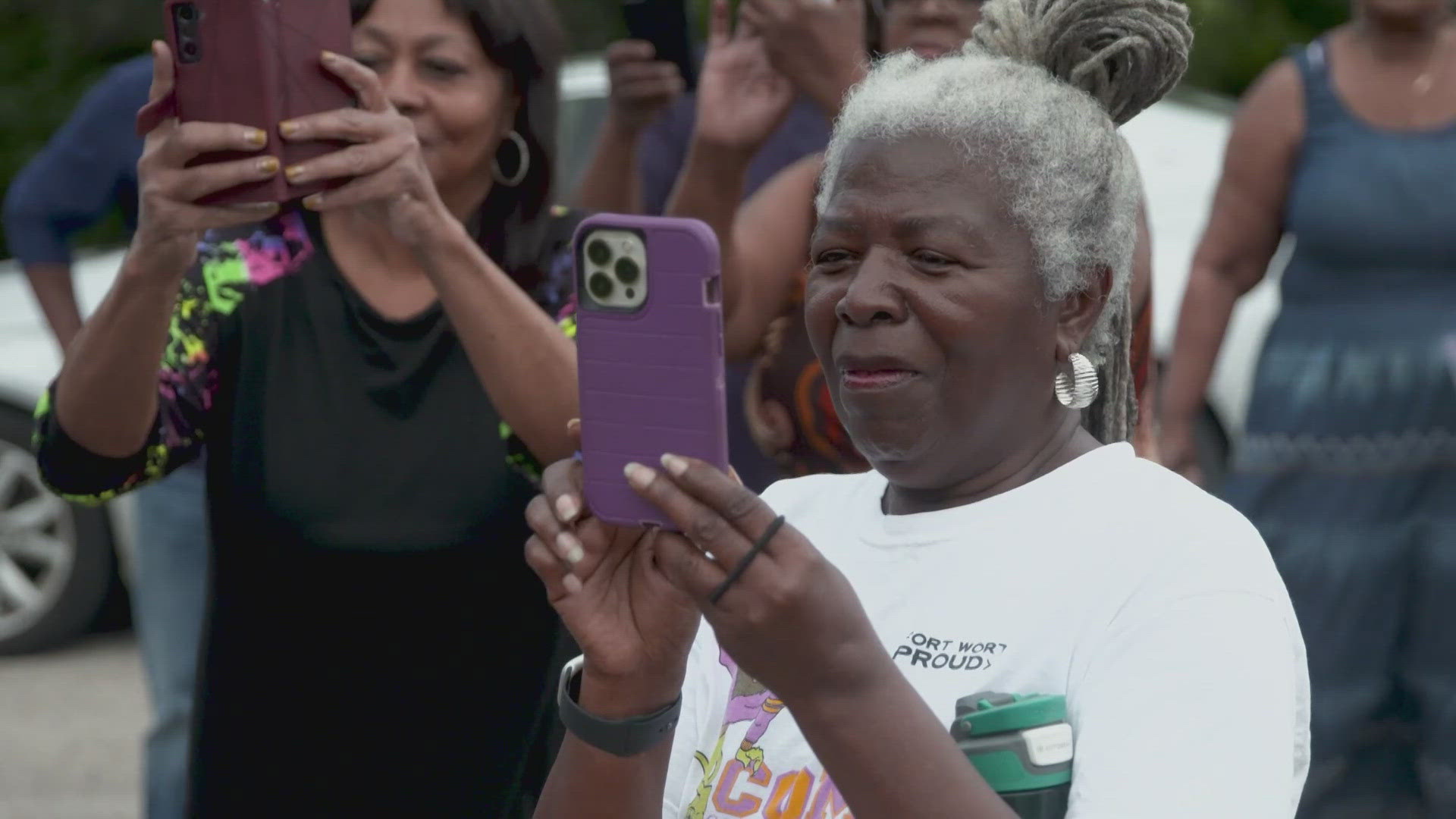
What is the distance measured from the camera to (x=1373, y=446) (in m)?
4.50

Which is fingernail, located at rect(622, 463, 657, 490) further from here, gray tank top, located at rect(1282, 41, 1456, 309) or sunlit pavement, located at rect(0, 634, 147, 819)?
sunlit pavement, located at rect(0, 634, 147, 819)

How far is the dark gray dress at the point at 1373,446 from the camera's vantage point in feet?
14.5

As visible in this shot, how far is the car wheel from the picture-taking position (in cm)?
741

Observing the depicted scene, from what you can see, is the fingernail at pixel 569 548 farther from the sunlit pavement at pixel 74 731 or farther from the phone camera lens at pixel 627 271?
the sunlit pavement at pixel 74 731

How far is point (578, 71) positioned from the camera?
795 centimetres

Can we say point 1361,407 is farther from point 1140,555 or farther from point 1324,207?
point 1140,555

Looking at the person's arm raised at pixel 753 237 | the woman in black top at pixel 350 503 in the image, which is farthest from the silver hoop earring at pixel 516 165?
the person's arm raised at pixel 753 237

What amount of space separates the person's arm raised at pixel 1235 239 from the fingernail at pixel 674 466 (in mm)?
3010

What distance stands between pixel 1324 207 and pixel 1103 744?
2799 millimetres

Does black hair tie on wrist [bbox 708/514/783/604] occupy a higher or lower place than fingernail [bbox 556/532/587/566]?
higher

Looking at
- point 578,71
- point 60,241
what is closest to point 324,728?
point 60,241

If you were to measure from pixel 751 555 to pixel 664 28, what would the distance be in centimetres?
250

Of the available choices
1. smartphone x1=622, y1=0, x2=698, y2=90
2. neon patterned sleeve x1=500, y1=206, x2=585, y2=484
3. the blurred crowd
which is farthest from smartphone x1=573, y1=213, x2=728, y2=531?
smartphone x1=622, y1=0, x2=698, y2=90

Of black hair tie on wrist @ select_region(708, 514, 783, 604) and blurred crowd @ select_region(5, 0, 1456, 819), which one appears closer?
black hair tie on wrist @ select_region(708, 514, 783, 604)
